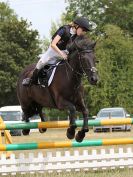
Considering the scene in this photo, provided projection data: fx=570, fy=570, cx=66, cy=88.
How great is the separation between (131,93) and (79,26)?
33167 millimetres

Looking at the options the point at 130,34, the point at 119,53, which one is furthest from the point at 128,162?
the point at 130,34

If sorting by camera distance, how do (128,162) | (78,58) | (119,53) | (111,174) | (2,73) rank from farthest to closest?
(2,73) < (119,53) < (128,162) < (111,174) < (78,58)

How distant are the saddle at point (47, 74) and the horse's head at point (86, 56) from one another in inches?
24.1

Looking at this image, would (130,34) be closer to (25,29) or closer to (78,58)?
(25,29)

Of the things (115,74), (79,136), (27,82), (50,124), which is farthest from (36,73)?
(115,74)

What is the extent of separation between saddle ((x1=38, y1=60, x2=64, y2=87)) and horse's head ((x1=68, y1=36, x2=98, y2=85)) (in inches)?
24.1

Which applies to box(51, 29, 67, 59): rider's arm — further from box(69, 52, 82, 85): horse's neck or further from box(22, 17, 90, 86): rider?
box(69, 52, 82, 85): horse's neck

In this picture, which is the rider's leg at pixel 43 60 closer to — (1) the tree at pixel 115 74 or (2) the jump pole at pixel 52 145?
(2) the jump pole at pixel 52 145

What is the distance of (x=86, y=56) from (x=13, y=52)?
136 ft

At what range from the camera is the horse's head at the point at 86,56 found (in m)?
8.15

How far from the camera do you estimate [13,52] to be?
49.5 metres

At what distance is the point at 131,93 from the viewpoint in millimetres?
41531

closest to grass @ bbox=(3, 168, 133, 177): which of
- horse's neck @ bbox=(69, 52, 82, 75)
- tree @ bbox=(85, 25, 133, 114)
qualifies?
horse's neck @ bbox=(69, 52, 82, 75)

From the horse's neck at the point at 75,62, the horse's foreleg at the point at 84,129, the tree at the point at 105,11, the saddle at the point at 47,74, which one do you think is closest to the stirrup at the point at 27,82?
the saddle at the point at 47,74
